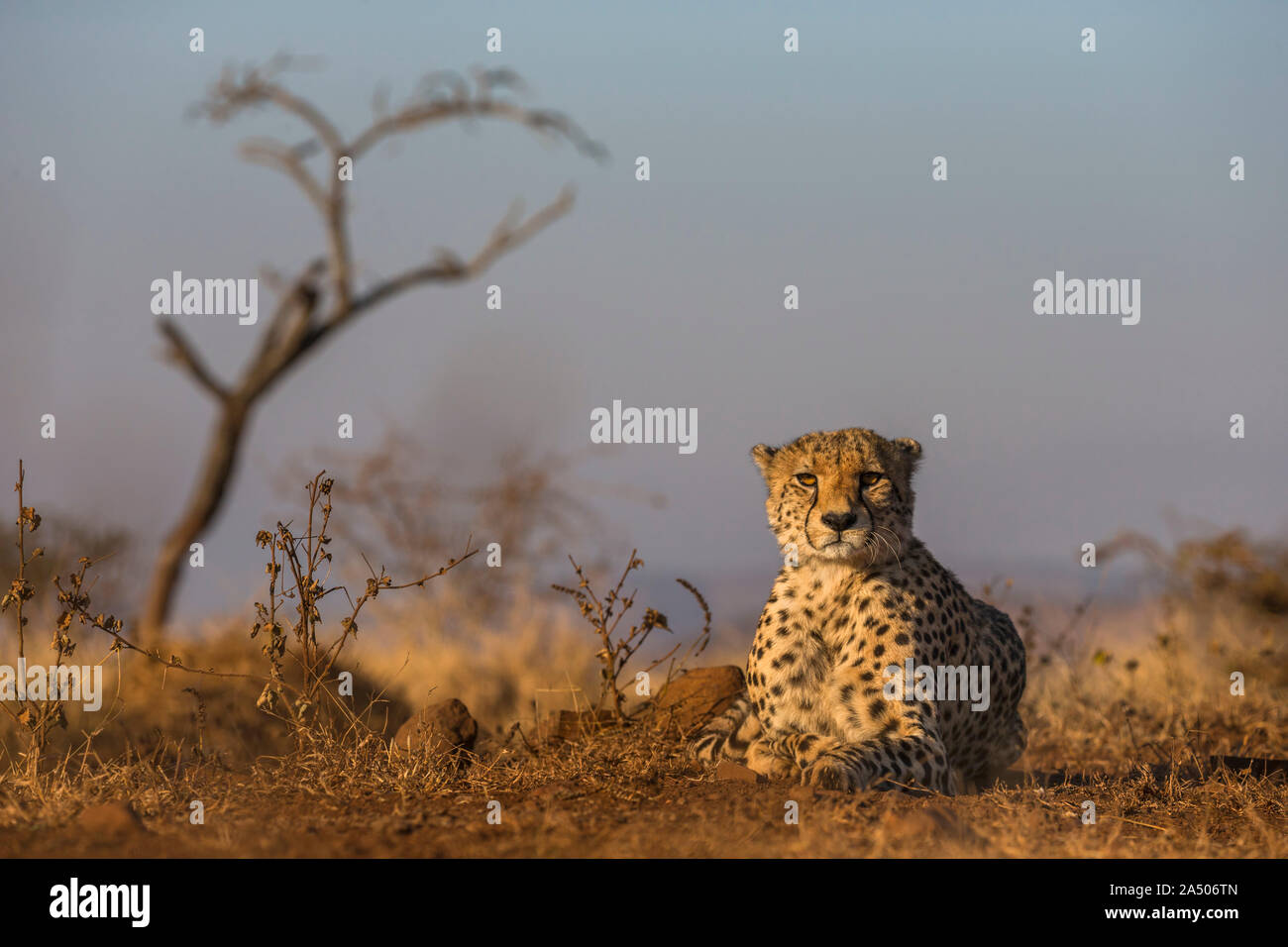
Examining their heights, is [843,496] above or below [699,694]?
above

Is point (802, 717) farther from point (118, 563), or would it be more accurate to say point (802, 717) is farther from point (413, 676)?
point (118, 563)

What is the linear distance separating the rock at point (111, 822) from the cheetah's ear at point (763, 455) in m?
2.92

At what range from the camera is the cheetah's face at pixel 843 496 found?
550 cm

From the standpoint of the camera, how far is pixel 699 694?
6.76m

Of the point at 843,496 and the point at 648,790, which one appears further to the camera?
the point at 843,496

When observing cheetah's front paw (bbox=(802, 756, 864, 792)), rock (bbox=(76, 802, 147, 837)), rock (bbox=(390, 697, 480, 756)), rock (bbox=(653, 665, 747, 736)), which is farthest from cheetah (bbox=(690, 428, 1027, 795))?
rock (bbox=(76, 802, 147, 837))

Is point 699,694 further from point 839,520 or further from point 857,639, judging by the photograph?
point 839,520

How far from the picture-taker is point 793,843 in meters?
4.26

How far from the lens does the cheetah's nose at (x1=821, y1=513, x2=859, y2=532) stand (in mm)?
5438

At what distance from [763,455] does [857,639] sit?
94 cm

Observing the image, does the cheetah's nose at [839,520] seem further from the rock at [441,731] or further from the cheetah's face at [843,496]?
the rock at [441,731]

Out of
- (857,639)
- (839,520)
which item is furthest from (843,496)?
(857,639)
